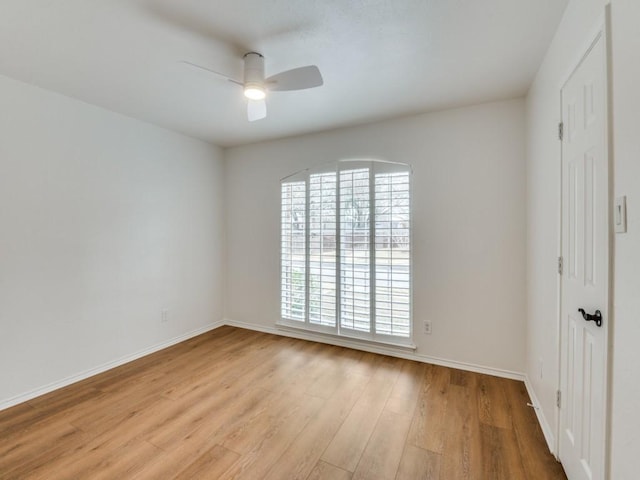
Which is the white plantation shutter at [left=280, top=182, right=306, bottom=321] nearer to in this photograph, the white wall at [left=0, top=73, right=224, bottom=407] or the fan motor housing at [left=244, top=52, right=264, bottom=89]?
the white wall at [left=0, top=73, right=224, bottom=407]

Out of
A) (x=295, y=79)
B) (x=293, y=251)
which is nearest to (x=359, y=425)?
(x=293, y=251)

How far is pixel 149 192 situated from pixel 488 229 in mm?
3635

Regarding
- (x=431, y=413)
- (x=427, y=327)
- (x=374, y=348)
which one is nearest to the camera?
(x=431, y=413)

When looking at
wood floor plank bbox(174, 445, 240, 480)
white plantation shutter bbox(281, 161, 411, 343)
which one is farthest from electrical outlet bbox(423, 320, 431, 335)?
wood floor plank bbox(174, 445, 240, 480)

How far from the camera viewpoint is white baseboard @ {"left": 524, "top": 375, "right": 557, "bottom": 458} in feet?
5.73

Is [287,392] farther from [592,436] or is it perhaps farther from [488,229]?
[488,229]

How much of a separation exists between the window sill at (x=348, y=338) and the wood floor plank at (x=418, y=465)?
4.27ft

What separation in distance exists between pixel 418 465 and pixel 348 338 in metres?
1.72

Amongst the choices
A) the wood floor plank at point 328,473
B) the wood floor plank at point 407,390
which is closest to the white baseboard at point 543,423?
the wood floor plank at point 407,390

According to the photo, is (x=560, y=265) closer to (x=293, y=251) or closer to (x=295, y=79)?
(x=295, y=79)

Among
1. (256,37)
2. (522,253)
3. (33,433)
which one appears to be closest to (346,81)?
(256,37)

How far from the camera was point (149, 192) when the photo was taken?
3271 millimetres

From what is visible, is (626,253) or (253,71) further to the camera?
(253,71)

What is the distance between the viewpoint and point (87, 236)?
2.72 m
